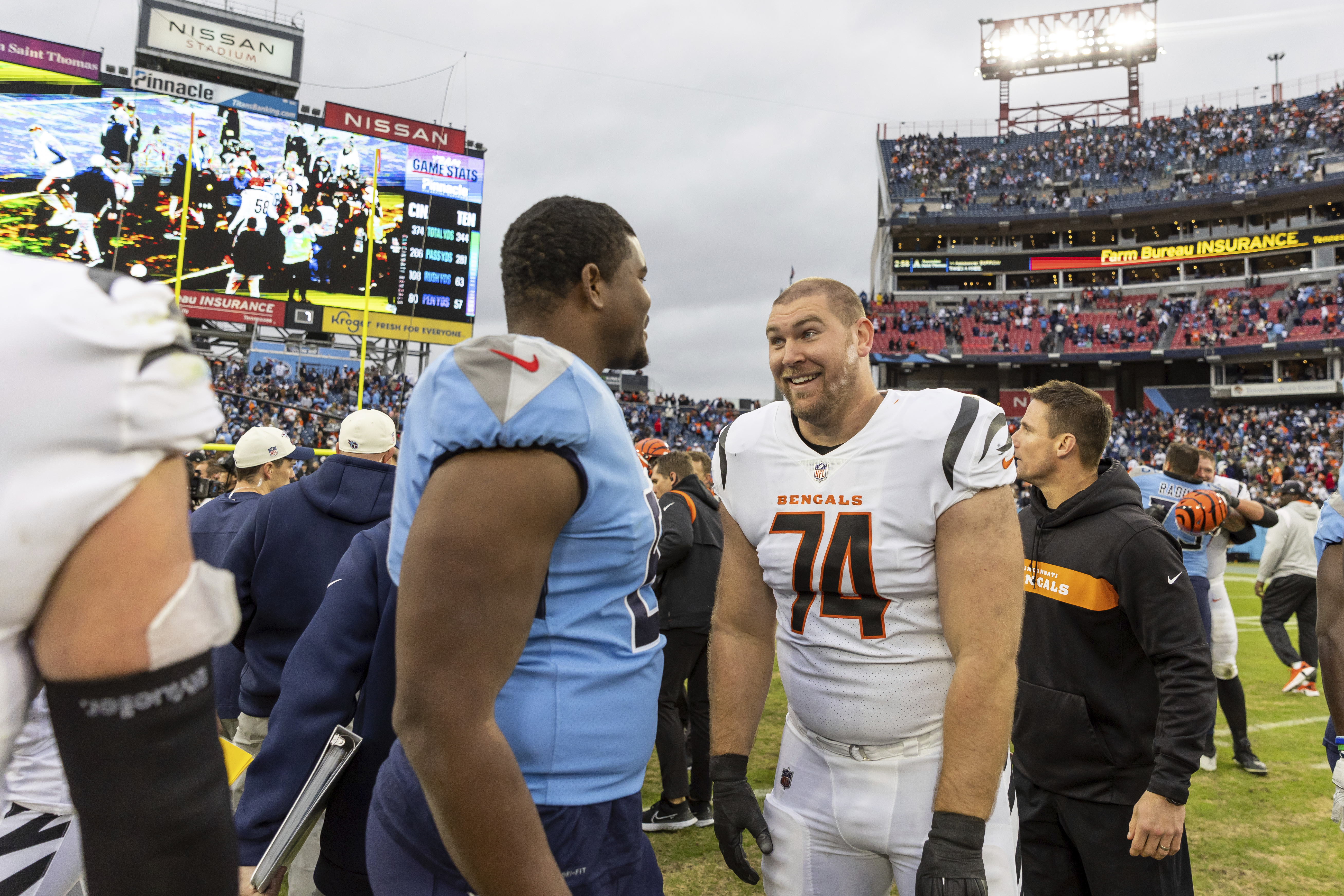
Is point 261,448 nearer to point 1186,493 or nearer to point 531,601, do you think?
point 531,601

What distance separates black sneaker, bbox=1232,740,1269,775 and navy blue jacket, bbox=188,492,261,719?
6512mm

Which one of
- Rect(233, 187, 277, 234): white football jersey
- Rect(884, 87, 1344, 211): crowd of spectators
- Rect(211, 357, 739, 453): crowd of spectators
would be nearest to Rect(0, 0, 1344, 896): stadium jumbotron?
Rect(211, 357, 739, 453): crowd of spectators

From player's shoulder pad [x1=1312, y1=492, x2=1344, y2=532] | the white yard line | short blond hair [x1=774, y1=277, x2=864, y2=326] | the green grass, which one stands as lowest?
the green grass

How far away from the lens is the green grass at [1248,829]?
3941mm

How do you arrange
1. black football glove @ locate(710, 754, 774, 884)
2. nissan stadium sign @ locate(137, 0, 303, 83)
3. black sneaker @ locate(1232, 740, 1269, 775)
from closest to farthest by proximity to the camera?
black football glove @ locate(710, 754, 774, 884)
black sneaker @ locate(1232, 740, 1269, 775)
nissan stadium sign @ locate(137, 0, 303, 83)

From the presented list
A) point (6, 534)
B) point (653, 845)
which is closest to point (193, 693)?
point (6, 534)

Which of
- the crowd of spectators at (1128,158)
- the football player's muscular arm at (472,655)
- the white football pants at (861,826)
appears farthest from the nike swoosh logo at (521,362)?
the crowd of spectators at (1128,158)

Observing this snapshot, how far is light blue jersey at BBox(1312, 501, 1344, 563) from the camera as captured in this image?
2549mm

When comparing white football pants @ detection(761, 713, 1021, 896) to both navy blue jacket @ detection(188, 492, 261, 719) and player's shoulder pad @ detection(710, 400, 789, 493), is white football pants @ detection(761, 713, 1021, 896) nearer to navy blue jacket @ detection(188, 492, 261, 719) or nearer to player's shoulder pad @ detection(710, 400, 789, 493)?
player's shoulder pad @ detection(710, 400, 789, 493)

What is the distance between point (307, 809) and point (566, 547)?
1.21 m

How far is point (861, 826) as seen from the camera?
210 cm

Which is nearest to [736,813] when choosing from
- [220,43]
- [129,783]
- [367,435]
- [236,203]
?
[129,783]

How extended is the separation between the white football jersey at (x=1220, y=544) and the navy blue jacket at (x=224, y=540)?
6.87 meters

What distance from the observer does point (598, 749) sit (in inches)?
54.4
